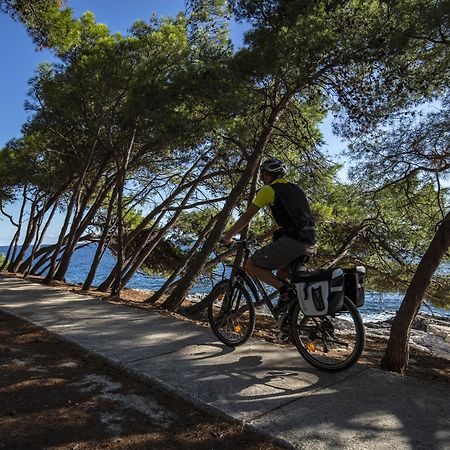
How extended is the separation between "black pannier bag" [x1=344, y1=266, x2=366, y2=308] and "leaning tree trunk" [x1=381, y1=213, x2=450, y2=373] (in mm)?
1823

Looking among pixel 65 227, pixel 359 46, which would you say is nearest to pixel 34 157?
pixel 65 227

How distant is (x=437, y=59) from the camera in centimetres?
597

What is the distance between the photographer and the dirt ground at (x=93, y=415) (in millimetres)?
2473

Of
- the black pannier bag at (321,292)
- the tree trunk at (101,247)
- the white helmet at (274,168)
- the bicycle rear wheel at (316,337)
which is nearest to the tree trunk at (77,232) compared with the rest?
the tree trunk at (101,247)

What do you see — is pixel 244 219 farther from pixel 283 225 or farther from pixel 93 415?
pixel 93 415

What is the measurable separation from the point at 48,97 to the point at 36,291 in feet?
17.5

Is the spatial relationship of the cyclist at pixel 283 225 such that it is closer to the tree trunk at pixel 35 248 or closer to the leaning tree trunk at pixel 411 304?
the leaning tree trunk at pixel 411 304

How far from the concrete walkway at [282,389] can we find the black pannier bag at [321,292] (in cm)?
56

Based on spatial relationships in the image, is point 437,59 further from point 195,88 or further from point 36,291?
point 36,291

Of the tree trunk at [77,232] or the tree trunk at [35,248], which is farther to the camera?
the tree trunk at [35,248]

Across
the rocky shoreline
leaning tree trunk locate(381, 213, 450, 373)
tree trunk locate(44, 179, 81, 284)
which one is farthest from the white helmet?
the rocky shoreline

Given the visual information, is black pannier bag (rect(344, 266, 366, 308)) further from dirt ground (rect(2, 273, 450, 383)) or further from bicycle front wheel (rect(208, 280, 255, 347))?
bicycle front wheel (rect(208, 280, 255, 347))

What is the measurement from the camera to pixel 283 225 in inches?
153

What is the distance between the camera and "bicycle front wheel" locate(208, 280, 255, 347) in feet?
14.5
